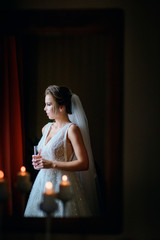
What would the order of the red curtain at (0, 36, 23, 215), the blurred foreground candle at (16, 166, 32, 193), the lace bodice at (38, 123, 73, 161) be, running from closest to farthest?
1. the blurred foreground candle at (16, 166, 32, 193)
2. the red curtain at (0, 36, 23, 215)
3. the lace bodice at (38, 123, 73, 161)

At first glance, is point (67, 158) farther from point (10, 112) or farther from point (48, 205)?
point (48, 205)

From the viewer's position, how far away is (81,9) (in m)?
1.28

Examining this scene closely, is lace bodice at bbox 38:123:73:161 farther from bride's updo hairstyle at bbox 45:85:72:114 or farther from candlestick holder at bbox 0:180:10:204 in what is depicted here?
candlestick holder at bbox 0:180:10:204

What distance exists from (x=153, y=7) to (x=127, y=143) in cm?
80

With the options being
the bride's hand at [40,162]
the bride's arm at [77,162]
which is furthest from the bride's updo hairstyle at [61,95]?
the bride's hand at [40,162]

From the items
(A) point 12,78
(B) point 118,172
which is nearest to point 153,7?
(B) point 118,172

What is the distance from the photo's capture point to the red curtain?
152cm

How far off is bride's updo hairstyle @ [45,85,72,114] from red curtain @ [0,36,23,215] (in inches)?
10.6

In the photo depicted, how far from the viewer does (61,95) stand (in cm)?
185

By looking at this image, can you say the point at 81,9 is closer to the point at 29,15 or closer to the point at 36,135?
the point at 29,15

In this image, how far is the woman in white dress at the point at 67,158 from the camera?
167 cm

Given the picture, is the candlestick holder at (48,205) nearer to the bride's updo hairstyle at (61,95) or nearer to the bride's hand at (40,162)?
the bride's hand at (40,162)

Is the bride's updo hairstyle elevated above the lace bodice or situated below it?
above

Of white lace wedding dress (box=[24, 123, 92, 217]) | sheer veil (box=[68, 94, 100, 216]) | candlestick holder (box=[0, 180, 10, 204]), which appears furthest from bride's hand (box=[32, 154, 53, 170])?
candlestick holder (box=[0, 180, 10, 204])
